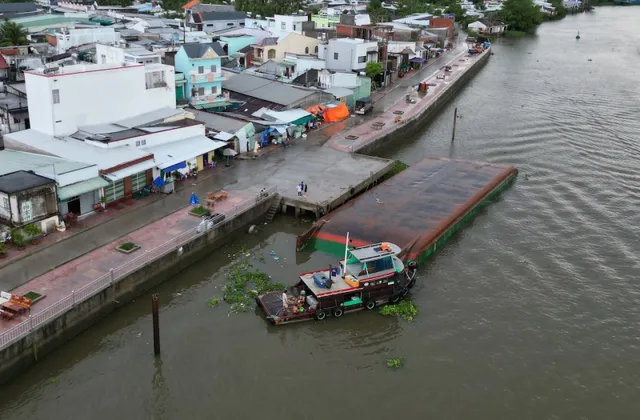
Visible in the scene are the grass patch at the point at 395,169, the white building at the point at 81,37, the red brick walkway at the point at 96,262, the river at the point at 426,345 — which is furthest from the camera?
the white building at the point at 81,37

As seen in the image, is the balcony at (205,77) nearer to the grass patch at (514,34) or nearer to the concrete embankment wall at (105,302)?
the concrete embankment wall at (105,302)

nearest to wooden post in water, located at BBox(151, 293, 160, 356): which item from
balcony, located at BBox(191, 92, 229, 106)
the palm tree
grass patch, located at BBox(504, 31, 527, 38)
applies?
balcony, located at BBox(191, 92, 229, 106)

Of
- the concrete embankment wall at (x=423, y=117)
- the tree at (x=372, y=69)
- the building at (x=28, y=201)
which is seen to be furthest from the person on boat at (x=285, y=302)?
the tree at (x=372, y=69)

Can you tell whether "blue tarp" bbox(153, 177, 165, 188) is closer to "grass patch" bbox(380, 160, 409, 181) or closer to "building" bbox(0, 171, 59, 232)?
"building" bbox(0, 171, 59, 232)

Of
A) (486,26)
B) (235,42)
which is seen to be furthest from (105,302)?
(486,26)

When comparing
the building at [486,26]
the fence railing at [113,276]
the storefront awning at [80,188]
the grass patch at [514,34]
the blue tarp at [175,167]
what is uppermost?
the building at [486,26]

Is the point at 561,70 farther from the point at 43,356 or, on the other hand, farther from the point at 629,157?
the point at 43,356
